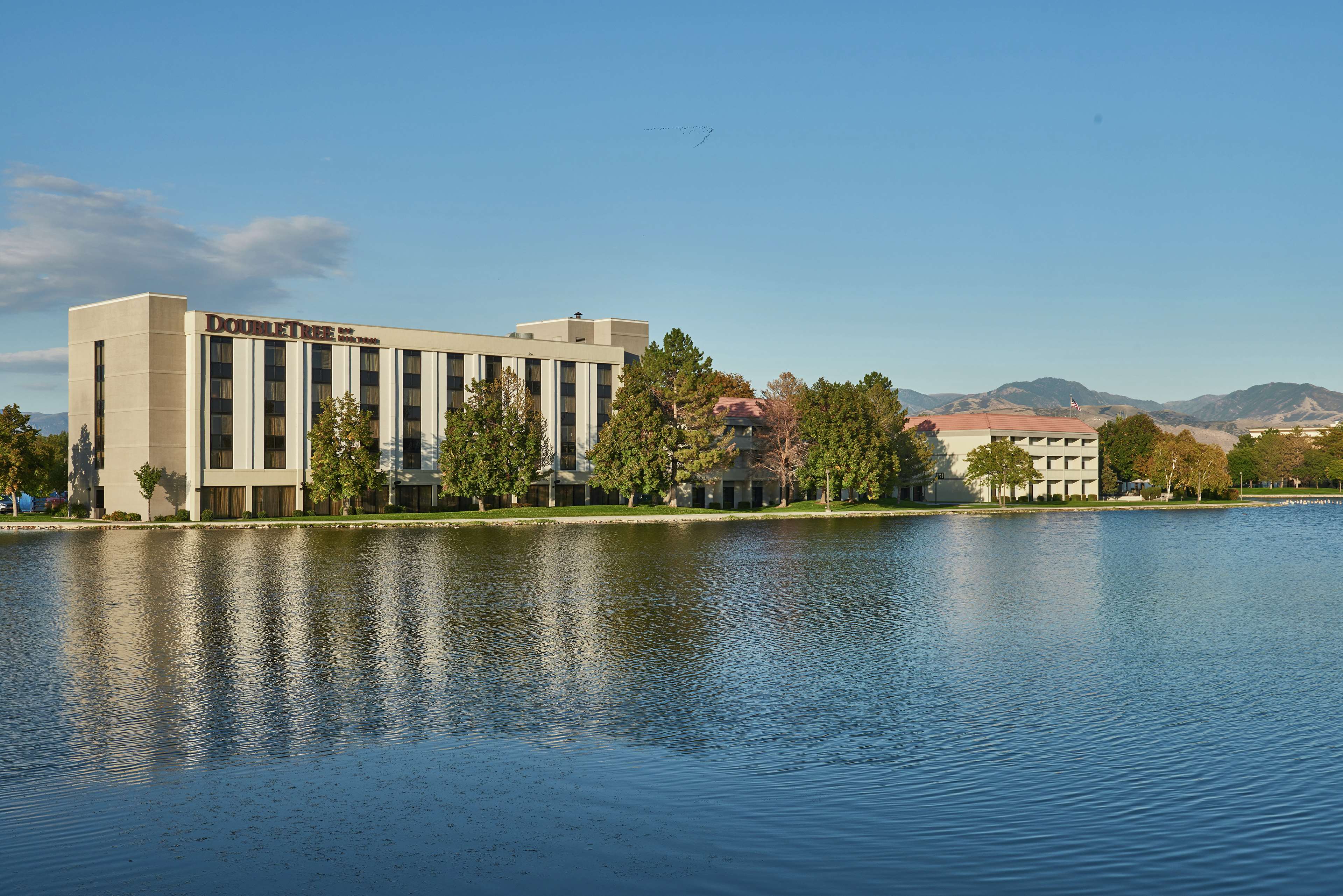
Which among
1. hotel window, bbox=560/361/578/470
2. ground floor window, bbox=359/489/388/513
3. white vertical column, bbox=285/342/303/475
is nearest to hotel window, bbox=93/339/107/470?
white vertical column, bbox=285/342/303/475

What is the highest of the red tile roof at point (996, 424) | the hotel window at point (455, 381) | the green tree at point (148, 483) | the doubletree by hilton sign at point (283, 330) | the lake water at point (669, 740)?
the doubletree by hilton sign at point (283, 330)

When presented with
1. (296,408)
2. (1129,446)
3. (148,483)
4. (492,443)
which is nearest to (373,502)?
→ (296,408)

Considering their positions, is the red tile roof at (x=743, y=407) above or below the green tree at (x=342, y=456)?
above

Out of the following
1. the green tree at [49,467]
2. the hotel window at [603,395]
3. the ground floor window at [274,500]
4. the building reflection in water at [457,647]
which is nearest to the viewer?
the building reflection in water at [457,647]

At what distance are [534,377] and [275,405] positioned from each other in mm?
25844

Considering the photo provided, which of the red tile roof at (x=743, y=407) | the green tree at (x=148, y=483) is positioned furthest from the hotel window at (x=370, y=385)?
the red tile roof at (x=743, y=407)

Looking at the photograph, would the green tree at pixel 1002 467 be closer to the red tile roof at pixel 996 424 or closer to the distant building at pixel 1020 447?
the distant building at pixel 1020 447

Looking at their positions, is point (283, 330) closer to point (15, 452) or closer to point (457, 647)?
point (15, 452)

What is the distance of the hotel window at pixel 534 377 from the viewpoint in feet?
356

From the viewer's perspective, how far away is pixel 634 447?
341ft

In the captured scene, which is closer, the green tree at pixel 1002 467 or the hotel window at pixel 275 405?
the hotel window at pixel 275 405

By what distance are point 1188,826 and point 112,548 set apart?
2387 inches

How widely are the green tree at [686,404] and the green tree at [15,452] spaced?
183 feet

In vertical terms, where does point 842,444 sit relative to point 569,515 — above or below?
above
